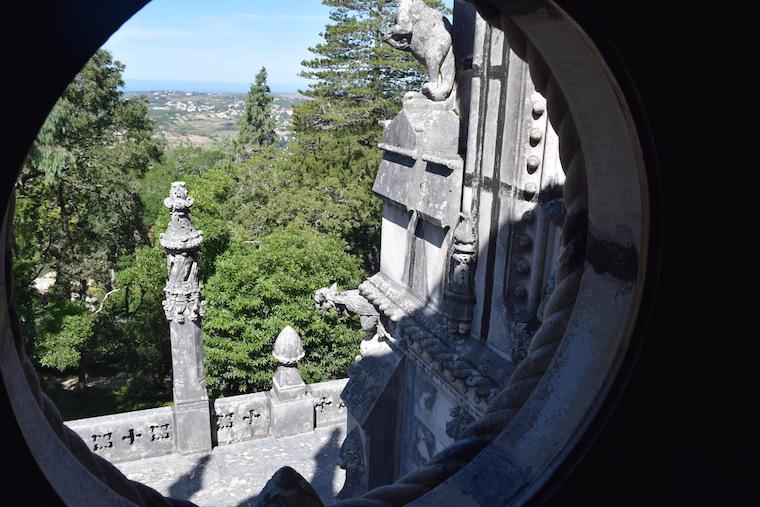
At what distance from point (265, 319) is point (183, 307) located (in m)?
4.51

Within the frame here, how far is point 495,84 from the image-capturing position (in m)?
3.69

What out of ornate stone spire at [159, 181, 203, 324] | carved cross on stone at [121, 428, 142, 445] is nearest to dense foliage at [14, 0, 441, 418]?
carved cross on stone at [121, 428, 142, 445]

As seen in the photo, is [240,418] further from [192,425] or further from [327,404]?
[327,404]

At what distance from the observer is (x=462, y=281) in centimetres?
395

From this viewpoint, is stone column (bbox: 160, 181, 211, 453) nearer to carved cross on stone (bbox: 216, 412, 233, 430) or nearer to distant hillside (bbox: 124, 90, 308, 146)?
carved cross on stone (bbox: 216, 412, 233, 430)

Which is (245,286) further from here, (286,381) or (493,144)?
(493,144)

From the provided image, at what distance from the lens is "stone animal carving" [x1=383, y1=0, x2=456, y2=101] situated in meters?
4.38

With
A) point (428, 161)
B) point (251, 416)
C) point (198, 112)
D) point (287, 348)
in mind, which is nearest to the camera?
point (428, 161)

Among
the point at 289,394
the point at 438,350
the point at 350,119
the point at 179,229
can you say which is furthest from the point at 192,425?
the point at 350,119

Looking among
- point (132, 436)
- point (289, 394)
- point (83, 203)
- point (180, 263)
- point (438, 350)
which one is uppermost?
point (438, 350)

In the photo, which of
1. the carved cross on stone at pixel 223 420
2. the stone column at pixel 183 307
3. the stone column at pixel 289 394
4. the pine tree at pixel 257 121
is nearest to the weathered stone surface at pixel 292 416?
the stone column at pixel 289 394

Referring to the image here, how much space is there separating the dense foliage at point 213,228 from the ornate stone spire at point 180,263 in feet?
13.0

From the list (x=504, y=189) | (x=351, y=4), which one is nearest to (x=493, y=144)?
(x=504, y=189)

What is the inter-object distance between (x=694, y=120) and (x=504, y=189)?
7.40ft
